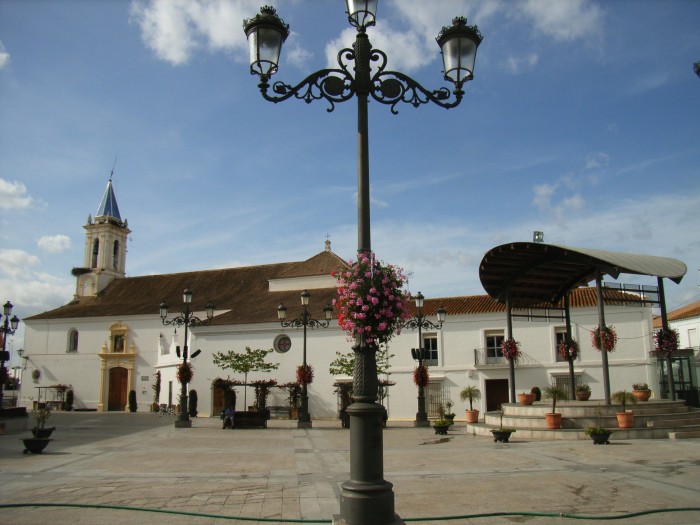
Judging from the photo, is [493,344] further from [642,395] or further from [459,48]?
[459,48]

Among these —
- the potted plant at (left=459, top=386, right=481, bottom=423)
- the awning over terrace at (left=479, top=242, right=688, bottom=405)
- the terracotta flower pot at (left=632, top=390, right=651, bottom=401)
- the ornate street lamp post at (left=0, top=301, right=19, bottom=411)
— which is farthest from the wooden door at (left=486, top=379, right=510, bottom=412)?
the ornate street lamp post at (left=0, top=301, right=19, bottom=411)

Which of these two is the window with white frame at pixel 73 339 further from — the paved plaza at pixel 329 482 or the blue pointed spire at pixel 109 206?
the paved plaza at pixel 329 482

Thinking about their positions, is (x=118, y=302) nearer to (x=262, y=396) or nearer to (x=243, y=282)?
(x=243, y=282)

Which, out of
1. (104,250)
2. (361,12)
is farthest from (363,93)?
(104,250)

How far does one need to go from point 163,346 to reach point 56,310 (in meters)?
14.3

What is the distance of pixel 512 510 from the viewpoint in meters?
7.75

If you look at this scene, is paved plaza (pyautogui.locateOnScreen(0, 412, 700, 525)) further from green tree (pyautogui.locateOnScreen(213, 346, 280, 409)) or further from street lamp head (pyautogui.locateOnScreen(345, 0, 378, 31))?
green tree (pyautogui.locateOnScreen(213, 346, 280, 409))

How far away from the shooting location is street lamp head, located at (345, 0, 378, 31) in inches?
272

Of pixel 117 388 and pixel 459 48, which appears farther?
pixel 117 388

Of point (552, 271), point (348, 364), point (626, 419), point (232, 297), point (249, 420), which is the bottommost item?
point (249, 420)

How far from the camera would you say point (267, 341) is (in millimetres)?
35781

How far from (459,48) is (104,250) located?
54.3 metres

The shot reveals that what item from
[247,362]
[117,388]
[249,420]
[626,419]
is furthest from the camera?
[117,388]

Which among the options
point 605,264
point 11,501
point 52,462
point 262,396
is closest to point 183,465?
point 52,462
